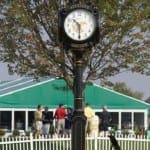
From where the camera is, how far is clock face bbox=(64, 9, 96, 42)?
9.68 meters

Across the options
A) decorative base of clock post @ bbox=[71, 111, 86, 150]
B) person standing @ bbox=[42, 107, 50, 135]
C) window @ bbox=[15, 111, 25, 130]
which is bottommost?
decorative base of clock post @ bbox=[71, 111, 86, 150]

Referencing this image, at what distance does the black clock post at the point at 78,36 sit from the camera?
30.8 ft

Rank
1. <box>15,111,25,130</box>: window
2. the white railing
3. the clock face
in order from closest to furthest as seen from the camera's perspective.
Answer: the clock face < the white railing < <box>15,111,25,130</box>: window

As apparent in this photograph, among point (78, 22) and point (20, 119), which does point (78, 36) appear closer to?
point (78, 22)

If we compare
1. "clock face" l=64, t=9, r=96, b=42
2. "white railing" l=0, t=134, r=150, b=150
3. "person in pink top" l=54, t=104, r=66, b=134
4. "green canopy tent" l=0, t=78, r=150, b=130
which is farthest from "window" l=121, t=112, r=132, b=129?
"clock face" l=64, t=9, r=96, b=42

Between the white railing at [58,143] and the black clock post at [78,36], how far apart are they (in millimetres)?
6634

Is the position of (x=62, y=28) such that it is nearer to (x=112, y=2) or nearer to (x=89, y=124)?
(x=112, y=2)

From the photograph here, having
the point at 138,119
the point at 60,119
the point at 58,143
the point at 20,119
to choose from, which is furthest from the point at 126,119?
the point at 58,143

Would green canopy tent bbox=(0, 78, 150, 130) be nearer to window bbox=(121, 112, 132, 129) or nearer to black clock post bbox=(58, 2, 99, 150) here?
window bbox=(121, 112, 132, 129)

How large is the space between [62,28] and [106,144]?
25.2 feet

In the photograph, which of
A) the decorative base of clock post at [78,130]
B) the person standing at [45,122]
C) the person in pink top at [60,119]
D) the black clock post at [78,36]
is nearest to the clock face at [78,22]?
the black clock post at [78,36]

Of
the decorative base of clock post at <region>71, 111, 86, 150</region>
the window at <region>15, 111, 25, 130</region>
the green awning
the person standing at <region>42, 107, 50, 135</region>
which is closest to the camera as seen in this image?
the decorative base of clock post at <region>71, 111, 86, 150</region>

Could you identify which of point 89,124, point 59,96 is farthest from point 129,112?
point 89,124

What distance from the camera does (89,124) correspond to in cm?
2106
